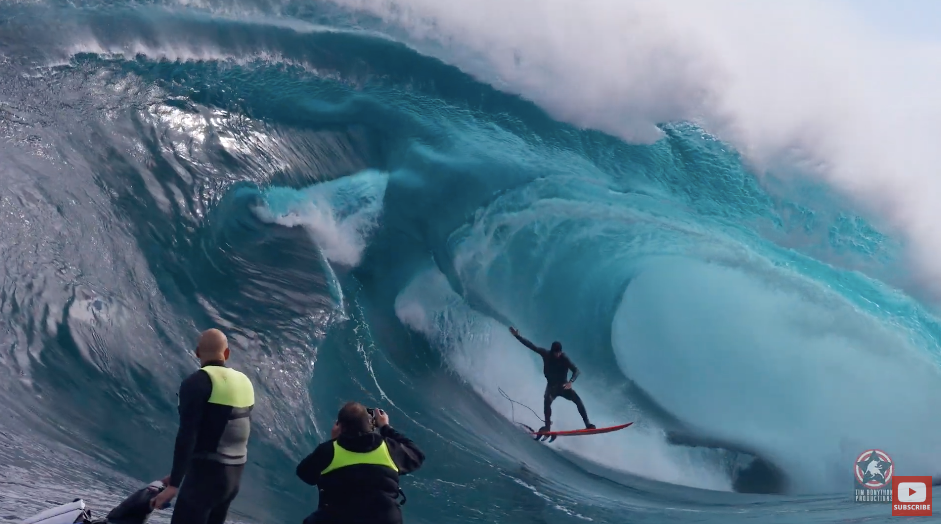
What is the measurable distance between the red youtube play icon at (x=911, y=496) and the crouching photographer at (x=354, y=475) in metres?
5.53

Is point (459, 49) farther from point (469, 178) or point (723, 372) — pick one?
point (723, 372)

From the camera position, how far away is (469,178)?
431 inches

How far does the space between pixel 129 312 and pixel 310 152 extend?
3.95 m

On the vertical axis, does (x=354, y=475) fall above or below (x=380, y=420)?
below

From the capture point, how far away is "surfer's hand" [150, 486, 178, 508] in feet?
10.6

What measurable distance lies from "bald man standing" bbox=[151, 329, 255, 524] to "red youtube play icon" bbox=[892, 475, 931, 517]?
19.5ft

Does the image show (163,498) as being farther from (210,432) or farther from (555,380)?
(555,380)

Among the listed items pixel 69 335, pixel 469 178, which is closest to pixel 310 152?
pixel 469 178

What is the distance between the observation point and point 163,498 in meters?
3.25

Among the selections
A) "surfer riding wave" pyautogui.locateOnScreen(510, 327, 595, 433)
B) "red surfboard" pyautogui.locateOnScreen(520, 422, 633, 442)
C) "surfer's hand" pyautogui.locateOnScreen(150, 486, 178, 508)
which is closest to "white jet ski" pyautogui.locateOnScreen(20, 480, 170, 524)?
"surfer's hand" pyautogui.locateOnScreen(150, 486, 178, 508)

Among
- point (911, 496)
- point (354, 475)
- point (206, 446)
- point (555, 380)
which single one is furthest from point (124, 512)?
point (911, 496)

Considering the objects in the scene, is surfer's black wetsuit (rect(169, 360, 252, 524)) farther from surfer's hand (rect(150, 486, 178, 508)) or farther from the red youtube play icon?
the red youtube play icon

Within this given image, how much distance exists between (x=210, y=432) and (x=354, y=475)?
705 mm

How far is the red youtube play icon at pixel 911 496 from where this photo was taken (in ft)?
22.3
